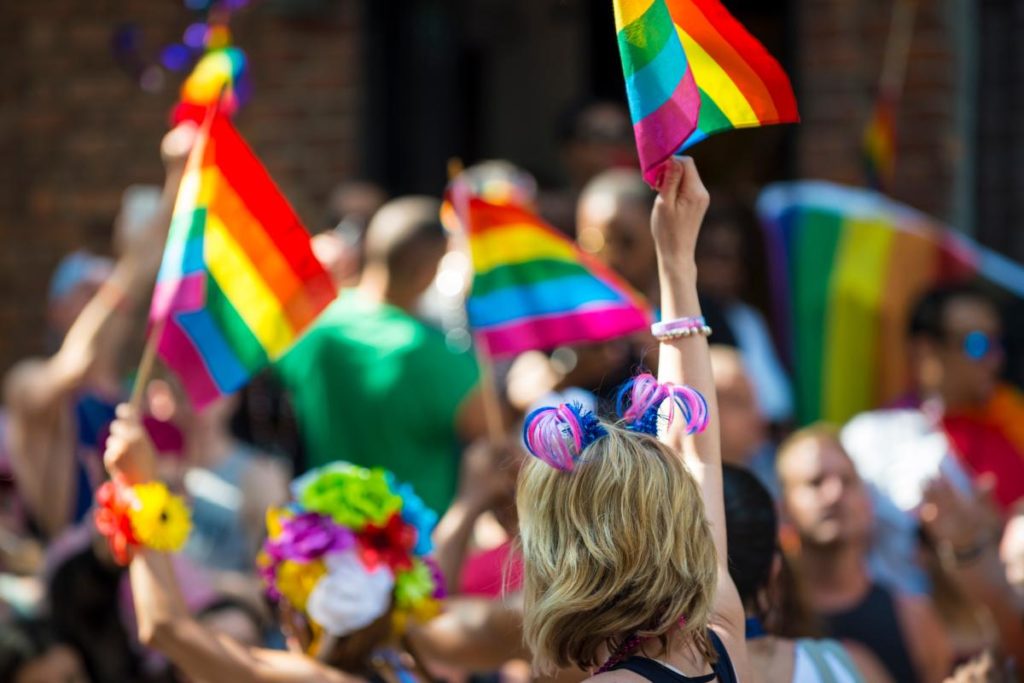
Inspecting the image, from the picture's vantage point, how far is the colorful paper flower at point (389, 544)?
11.2 feet

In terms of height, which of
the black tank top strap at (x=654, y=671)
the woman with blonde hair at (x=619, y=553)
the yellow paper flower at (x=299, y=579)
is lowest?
the yellow paper flower at (x=299, y=579)

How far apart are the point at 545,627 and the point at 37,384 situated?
9.91 ft

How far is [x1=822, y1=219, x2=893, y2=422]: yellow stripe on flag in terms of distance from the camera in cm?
588

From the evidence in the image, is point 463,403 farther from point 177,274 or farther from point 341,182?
point 341,182

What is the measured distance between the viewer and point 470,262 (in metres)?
4.90

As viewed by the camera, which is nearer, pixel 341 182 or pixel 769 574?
pixel 769 574

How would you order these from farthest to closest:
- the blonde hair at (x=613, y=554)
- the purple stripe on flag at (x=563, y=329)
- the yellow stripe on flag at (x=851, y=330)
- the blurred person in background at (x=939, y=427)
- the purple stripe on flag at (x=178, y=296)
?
1. the yellow stripe on flag at (x=851, y=330)
2. the blurred person in background at (x=939, y=427)
3. the purple stripe on flag at (x=563, y=329)
4. the purple stripe on flag at (x=178, y=296)
5. the blonde hair at (x=613, y=554)

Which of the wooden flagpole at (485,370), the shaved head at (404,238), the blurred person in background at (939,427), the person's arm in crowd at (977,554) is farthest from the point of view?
the shaved head at (404,238)

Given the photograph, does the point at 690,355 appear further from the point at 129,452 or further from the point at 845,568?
the point at 845,568

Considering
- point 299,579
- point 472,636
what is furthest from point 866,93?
point 299,579

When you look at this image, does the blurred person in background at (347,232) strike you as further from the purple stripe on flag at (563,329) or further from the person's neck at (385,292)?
the purple stripe on flag at (563,329)

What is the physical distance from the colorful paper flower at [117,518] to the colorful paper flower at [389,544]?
1.48ft

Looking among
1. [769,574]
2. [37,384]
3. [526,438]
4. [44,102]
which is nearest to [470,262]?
[37,384]

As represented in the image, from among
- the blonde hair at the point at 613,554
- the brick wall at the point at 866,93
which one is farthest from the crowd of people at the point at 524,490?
the brick wall at the point at 866,93
